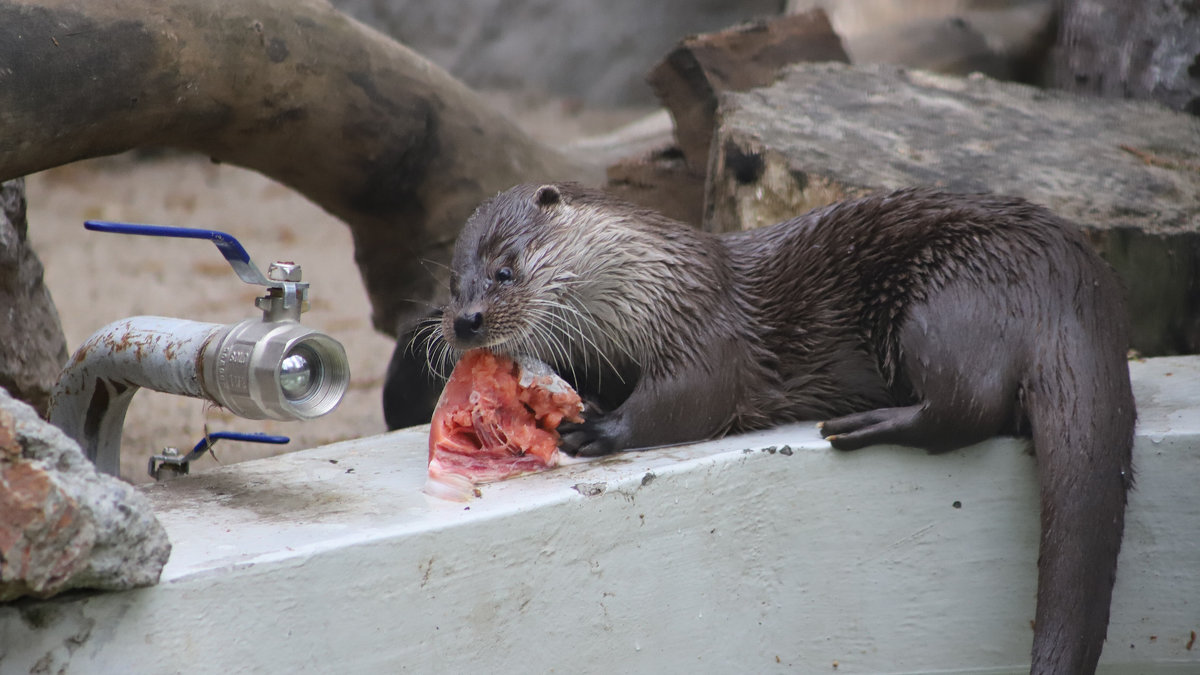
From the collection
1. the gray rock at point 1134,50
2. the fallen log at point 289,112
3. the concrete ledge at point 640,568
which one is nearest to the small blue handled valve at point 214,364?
the concrete ledge at point 640,568

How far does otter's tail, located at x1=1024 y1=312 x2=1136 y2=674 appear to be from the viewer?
1.73 m

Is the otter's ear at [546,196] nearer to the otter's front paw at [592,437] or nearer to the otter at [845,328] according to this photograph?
the otter at [845,328]

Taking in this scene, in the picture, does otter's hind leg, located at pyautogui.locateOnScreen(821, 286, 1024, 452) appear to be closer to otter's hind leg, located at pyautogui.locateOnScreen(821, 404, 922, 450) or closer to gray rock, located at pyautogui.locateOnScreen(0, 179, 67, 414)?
otter's hind leg, located at pyautogui.locateOnScreen(821, 404, 922, 450)

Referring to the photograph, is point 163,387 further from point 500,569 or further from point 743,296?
point 743,296

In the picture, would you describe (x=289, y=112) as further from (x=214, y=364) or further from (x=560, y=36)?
(x=560, y=36)

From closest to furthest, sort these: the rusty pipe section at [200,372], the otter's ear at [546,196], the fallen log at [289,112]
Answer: the rusty pipe section at [200,372], the otter's ear at [546,196], the fallen log at [289,112]

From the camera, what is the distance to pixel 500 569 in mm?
1620

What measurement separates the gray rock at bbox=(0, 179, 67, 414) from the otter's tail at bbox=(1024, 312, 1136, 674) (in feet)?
6.19

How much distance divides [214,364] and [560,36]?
650 cm

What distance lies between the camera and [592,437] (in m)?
1.98

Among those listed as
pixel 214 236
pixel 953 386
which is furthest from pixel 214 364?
pixel 953 386

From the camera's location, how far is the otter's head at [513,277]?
1.98m

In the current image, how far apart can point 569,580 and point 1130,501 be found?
99 centimetres

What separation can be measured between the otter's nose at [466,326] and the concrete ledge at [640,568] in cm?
22
